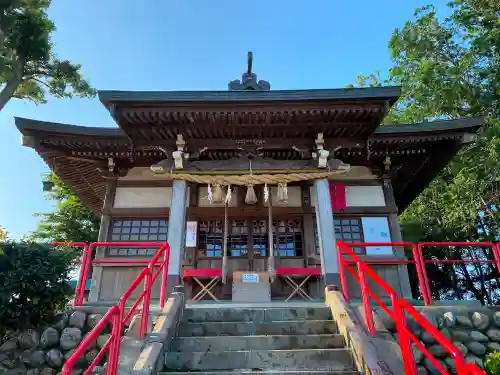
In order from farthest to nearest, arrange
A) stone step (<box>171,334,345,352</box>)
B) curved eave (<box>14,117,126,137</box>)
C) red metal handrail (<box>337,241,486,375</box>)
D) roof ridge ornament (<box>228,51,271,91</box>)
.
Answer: roof ridge ornament (<box>228,51,271,91</box>) → curved eave (<box>14,117,126,137</box>) → stone step (<box>171,334,345,352</box>) → red metal handrail (<box>337,241,486,375</box>)

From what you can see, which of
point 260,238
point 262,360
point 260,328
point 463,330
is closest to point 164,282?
point 260,328

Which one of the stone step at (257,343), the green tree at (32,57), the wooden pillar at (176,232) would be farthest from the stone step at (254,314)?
the green tree at (32,57)

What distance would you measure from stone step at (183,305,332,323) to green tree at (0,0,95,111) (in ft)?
40.2

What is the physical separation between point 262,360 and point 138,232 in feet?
18.2

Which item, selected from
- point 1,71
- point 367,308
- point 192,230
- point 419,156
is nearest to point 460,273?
point 419,156

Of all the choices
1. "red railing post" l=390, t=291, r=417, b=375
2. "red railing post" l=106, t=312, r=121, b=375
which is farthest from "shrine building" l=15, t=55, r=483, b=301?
"red railing post" l=106, t=312, r=121, b=375

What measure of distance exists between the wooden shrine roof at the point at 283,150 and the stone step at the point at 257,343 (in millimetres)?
4490

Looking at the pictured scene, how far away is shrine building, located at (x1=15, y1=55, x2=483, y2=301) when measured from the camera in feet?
24.4

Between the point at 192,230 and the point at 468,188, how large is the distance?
8004 mm

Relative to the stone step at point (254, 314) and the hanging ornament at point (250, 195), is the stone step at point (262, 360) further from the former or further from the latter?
the hanging ornament at point (250, 195)

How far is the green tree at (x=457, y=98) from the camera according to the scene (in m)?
11.2

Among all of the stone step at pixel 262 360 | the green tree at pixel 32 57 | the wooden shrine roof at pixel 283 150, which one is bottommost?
the stone step at pixel 262 360

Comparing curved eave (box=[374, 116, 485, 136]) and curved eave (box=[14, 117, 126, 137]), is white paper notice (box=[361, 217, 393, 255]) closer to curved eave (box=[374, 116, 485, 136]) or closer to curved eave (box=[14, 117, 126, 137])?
curved eave (box=[374, 116, 485, 136])

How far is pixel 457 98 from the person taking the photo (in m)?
13.1
